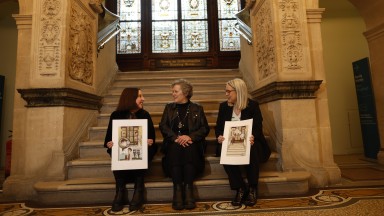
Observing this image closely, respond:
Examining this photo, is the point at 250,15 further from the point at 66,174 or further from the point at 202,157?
the point at 66,174

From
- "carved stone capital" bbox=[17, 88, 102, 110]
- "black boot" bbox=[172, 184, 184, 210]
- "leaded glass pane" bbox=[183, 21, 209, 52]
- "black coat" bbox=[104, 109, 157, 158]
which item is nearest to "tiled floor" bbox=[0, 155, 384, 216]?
"black boot" bbox=[172, 184, 184, 210]

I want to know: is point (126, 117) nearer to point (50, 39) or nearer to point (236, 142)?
point (236, 142)

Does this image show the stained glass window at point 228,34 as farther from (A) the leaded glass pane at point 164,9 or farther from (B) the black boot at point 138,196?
(B) the black boot at point 138,196

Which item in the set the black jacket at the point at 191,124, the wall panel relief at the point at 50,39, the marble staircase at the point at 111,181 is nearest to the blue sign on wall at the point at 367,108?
the marble staircase at the point at 111,181

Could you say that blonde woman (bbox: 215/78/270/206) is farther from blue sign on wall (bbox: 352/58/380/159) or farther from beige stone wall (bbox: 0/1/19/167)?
beige stone wall (bbox: 0/1/19/167)

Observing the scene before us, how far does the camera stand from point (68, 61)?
288cm

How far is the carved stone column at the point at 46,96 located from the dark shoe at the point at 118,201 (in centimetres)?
79

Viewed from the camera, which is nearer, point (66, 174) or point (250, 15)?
point (66, 174)

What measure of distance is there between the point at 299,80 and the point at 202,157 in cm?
141

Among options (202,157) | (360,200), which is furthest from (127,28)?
(360,200)

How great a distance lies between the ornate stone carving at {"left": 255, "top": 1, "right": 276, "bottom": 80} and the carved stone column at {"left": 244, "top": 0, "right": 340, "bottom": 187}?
0.01m

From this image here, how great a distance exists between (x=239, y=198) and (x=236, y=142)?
0.49 m

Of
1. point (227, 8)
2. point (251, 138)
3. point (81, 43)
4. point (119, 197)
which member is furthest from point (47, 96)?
point (227, 8)

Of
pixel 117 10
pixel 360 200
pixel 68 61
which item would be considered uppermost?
pixel 117 10
